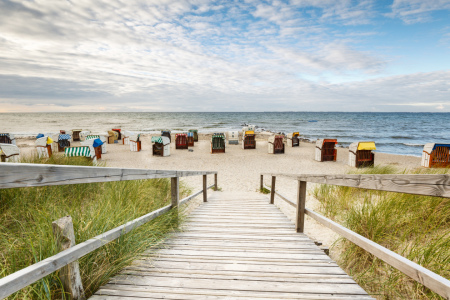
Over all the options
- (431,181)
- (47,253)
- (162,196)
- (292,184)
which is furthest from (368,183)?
(292,184)

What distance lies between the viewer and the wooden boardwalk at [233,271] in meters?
1.66

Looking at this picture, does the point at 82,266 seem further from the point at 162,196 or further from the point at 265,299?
the point at 162,196

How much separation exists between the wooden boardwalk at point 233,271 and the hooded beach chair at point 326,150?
11.4m

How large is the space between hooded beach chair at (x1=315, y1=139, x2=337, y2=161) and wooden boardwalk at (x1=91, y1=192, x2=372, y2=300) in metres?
11.4

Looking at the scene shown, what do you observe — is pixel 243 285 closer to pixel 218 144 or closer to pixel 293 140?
pixel 218 144

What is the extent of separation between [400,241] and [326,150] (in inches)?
462

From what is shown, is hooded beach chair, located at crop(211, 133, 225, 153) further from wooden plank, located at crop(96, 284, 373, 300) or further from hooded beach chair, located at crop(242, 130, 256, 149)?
wooden plank, located at crop(96, 284, 373, 300)

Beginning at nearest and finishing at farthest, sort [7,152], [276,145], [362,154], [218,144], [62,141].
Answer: [7,152], [362,154], [276,145], [218,144], [62,141]

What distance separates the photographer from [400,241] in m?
2.41

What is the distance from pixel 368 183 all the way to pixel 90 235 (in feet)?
7.24

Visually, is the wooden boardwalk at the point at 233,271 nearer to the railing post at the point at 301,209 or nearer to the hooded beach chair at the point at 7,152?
the railing post at the point at 301,209

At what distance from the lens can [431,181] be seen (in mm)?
1157

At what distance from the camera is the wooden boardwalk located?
1660 mm

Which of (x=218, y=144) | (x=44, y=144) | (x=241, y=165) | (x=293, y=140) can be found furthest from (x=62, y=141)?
(x=293, y=140)
